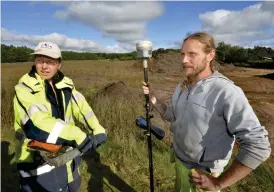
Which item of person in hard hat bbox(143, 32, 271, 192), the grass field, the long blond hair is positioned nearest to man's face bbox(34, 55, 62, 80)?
person in hard hat bbox(143, 32, 271, 192)

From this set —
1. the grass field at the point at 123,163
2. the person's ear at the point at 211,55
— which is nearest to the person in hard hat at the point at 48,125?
the person's ear at the point at 211,55

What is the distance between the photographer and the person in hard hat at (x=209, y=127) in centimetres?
185

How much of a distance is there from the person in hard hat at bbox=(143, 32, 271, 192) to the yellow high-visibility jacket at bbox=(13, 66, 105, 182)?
Result: 2.50ft

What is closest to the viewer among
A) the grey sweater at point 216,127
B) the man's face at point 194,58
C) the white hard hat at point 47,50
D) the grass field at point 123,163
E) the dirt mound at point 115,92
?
the grey sweater at point 216,127

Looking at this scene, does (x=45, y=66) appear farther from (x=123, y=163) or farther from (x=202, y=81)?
(x=123, y=163)

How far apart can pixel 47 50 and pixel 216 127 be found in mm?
1524

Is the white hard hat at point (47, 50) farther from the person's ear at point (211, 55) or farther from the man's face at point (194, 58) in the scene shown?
the person's ear at point (211, 55)

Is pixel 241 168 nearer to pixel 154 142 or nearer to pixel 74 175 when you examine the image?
pixel 74 175

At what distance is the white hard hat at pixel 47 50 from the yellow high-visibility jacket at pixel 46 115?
170 millimetres

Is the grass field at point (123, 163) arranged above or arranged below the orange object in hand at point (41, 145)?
below

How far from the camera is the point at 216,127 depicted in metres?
2.07

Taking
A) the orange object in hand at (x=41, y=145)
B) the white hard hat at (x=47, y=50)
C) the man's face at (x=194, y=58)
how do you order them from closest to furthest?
the orange object in hand at (x=41, y=145) → the man's face at (x=194, y=58) → the white hard hat at (x=47, y=50)

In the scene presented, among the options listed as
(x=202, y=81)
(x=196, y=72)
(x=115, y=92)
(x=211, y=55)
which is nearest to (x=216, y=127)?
(x=202, y=81)

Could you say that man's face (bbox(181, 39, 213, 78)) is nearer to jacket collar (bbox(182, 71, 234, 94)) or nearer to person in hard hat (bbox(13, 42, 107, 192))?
jacket collar (bbox(182, 71, 234, 94))
